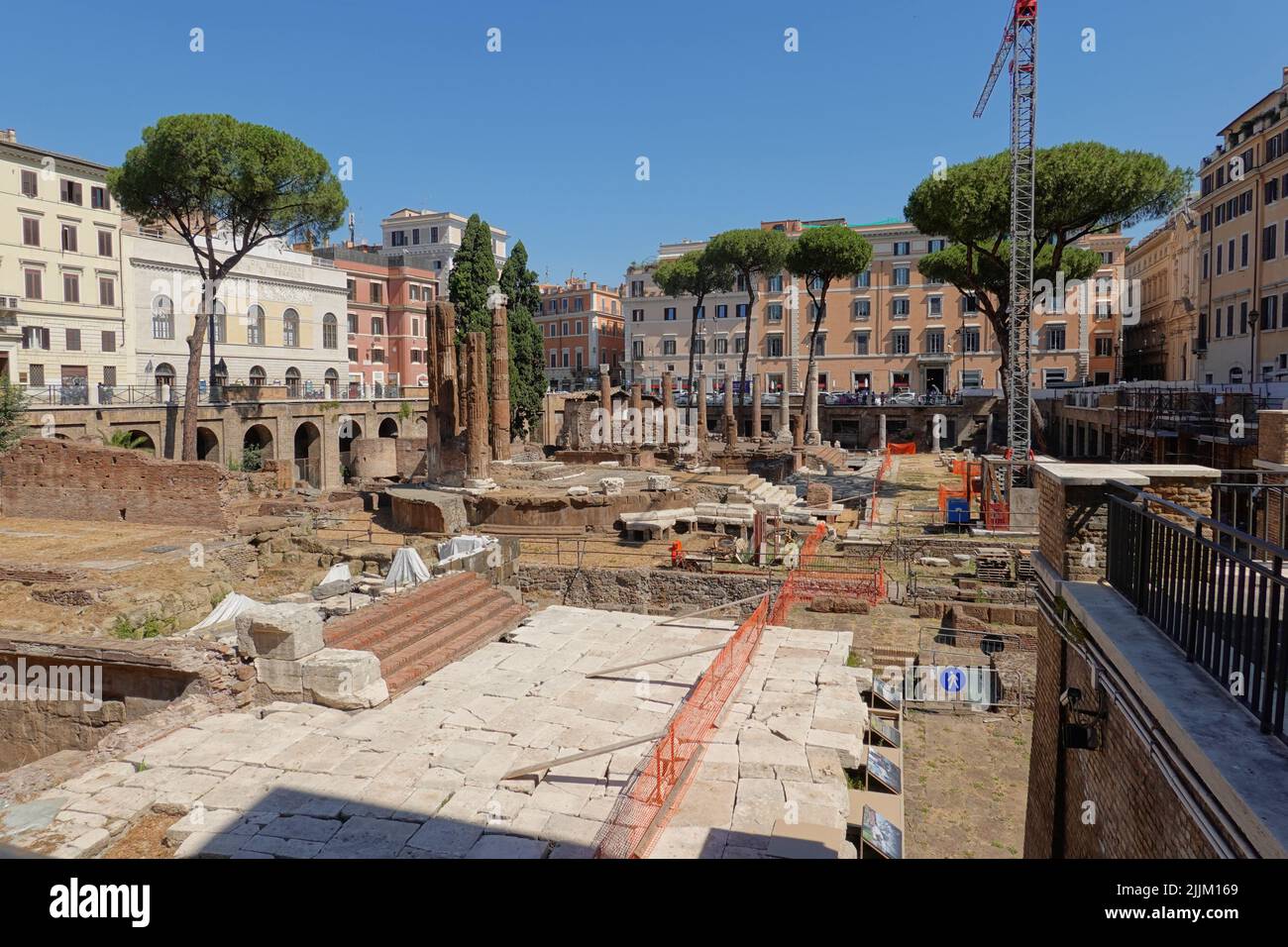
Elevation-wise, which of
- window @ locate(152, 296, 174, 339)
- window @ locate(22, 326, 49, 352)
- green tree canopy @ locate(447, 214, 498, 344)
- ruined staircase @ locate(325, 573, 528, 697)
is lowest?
ruined staircase @ locate(325, 573, 528, 697)

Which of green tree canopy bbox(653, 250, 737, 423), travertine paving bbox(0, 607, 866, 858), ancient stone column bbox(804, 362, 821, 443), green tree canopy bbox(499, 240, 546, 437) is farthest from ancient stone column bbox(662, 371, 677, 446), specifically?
travertine paving bbox(0, 607, 866, 858)

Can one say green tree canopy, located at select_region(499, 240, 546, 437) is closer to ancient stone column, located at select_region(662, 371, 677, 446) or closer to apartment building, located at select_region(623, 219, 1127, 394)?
ancient stone column, located at select_region(662, 371, 677, 446)

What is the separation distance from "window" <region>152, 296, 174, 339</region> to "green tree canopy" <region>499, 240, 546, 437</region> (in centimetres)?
1736

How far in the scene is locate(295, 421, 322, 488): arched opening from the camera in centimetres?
4581

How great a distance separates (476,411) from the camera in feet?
98.4

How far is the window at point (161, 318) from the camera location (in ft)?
147

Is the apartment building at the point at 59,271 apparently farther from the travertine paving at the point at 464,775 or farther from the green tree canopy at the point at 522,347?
the travertine paving at the point at 464,775

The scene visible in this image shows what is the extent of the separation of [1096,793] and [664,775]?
393 centimetres

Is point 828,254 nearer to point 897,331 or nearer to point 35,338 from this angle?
point 897,331

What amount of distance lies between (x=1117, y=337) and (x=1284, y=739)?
227 ft

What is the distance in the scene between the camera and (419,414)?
54.2 meters

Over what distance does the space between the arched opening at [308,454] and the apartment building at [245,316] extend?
187 centimetres

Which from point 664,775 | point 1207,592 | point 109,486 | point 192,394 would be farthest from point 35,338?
point 1207,592
